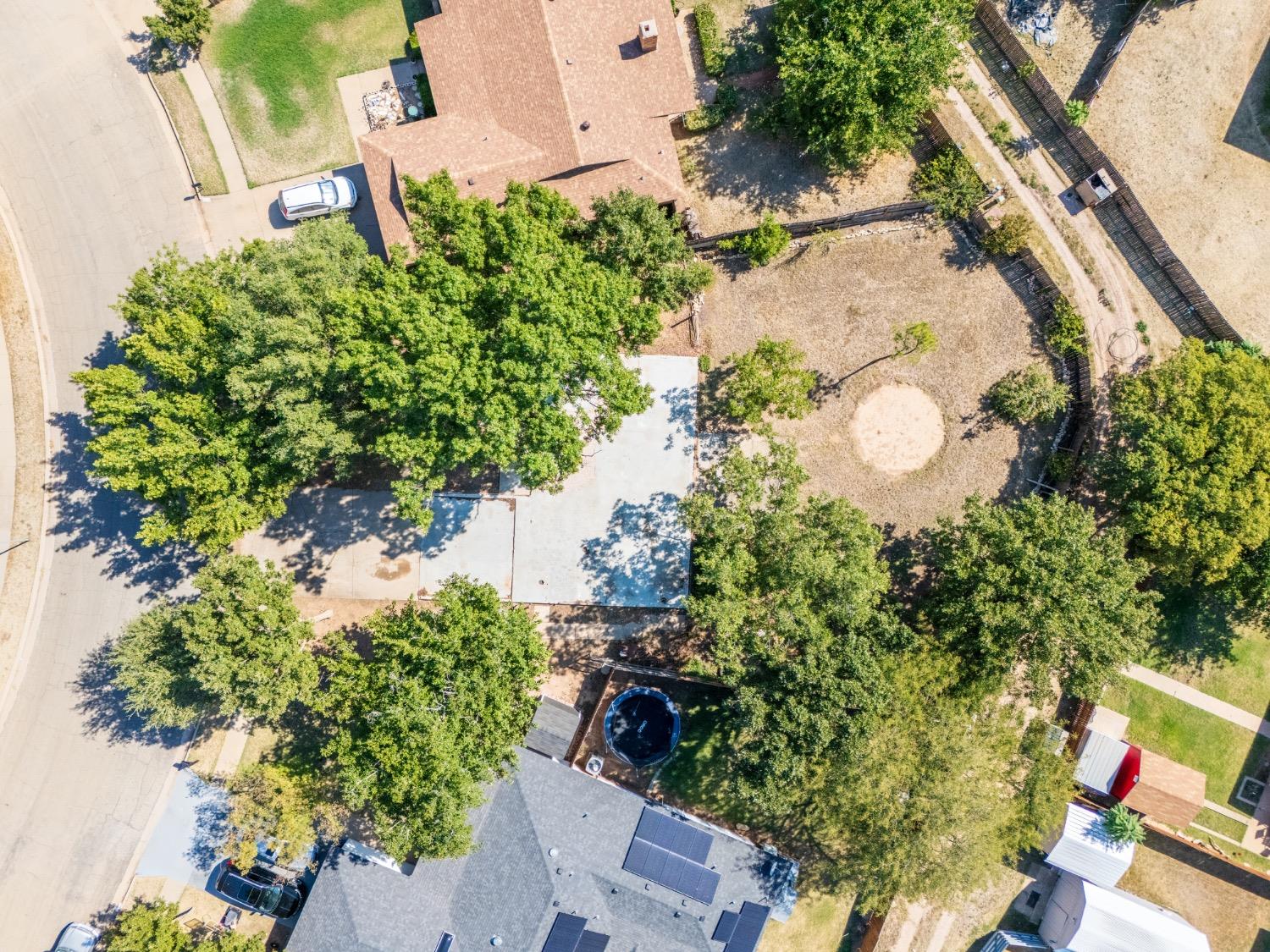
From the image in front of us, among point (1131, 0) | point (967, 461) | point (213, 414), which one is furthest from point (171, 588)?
point (1131, 0)

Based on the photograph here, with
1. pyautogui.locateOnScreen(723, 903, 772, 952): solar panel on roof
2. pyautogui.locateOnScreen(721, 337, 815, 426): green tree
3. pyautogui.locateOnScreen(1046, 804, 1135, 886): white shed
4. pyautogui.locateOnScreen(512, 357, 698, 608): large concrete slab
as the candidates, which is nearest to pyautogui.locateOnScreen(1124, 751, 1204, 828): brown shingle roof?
pyautogui.locateOnScreen(1046, 804, 1135, 886): white shed

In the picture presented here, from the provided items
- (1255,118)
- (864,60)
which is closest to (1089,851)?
(1255,118)

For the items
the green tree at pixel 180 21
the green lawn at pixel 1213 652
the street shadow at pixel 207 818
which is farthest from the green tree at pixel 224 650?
the green lawn at pixel 1213 652

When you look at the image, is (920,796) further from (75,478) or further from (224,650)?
(75,478)

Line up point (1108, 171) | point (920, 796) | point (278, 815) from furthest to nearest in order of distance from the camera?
point (1108, 171)
point (278, 815)
point (920, 796)

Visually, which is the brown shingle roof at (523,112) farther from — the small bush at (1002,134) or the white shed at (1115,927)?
the white shed at (1115,927)

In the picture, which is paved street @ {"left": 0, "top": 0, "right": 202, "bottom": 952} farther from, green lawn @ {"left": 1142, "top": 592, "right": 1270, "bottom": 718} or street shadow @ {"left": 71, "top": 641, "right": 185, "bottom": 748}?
green lawn @ {"left": 1142, "top": 592, "right": 1270, "bottom": 718}

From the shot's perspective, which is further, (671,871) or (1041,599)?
(671,871)
